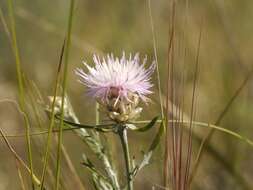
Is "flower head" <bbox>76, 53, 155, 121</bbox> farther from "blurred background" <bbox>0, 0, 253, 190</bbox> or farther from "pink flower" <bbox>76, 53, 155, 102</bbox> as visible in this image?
"blurred background" <bbox>0, 0, 253, 190</bbox>

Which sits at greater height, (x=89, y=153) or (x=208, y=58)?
(x=208, y=58)

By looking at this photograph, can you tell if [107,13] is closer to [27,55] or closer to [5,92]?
[27,55]

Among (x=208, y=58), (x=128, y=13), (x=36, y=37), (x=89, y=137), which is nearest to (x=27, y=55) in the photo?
(x=36, y=37)

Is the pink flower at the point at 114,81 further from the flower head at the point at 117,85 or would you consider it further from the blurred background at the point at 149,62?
the blurred background at the point at 149,62

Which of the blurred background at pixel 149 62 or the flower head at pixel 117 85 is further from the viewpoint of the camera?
the blurred background at pixel 149 62

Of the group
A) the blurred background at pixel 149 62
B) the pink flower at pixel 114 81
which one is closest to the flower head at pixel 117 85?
the pink flower at pixel 114 81
